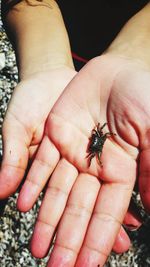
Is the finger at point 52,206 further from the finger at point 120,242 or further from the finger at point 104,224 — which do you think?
the finger at point 120,242

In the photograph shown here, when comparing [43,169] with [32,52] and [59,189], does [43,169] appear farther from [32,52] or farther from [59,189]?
[32,52]

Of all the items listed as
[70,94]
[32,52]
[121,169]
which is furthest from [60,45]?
[121,169]

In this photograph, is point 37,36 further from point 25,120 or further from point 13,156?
point 13,156

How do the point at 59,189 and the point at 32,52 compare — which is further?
the point at 32,52

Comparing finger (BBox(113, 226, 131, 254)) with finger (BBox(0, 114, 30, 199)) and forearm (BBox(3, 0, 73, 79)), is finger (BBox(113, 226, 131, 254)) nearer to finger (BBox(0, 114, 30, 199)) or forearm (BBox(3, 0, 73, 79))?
finger (BBox(0, 114, 30, 199))

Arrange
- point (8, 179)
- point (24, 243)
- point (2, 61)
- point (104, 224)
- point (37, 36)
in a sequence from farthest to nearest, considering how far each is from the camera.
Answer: point (2, 61), point (37, 36), point (24, 243), point (8, 179), point (104, 224)

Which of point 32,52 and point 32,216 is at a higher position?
point 32,52

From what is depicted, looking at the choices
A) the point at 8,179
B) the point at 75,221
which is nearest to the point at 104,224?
the point at 75,221
